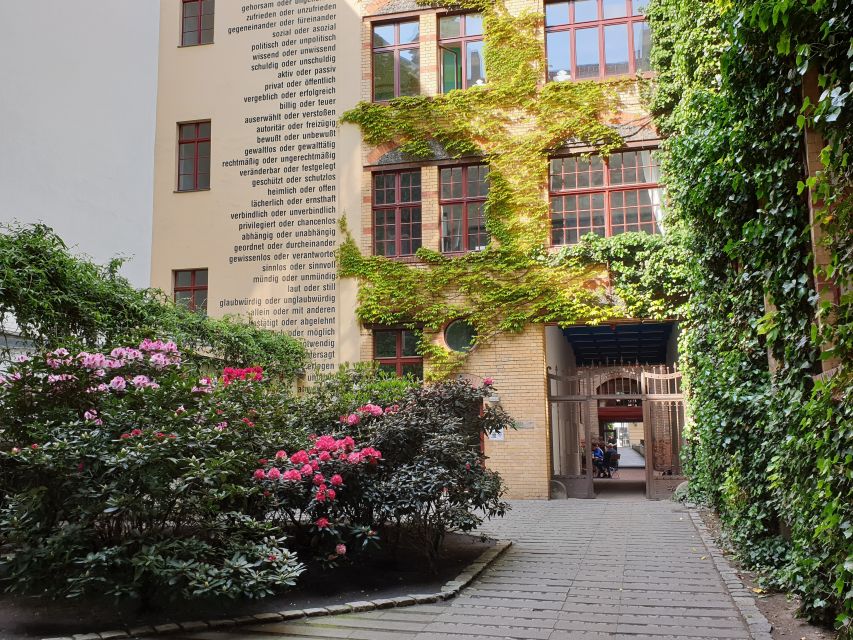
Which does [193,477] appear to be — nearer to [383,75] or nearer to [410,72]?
[410,72]

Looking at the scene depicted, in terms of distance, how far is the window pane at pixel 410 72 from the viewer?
18.1 m

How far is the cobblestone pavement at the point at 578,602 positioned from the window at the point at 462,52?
37.2ft

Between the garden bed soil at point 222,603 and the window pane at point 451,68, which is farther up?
the window pane at point 451,68

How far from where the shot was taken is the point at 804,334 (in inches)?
227

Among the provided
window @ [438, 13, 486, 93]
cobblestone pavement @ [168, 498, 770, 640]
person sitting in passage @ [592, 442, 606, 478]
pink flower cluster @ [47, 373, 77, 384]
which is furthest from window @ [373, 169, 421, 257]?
person sitting in passage @ [592, 442, 606, 478]

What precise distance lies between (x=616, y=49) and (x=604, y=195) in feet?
11.0

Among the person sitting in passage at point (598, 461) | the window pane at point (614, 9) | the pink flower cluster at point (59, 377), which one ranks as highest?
the window pane at point (614, 9)

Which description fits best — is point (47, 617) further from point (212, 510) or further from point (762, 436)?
point (762, 436)

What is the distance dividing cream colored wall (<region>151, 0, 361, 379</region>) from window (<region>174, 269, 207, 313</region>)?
0.79 feet

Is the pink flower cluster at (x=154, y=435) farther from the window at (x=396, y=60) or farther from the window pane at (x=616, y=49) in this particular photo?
the window pane at (x=616, y=49)

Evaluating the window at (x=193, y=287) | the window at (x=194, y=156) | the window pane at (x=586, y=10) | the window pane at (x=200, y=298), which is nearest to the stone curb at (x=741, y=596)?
the window pane at (x=586, y=10)

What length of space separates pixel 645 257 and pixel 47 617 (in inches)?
501

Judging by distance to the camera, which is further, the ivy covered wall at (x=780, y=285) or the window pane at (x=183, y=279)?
the window pane at (x=183, y=279)

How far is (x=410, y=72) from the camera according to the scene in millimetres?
18219
